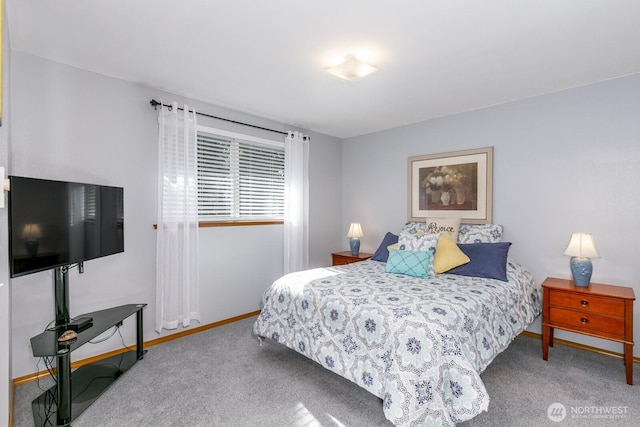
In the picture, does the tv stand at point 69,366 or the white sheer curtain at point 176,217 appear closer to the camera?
the tv stand at point 69,366

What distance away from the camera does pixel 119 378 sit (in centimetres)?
231

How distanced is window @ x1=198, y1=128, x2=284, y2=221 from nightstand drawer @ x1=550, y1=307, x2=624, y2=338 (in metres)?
2.98

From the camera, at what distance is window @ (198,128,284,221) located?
3371 mm

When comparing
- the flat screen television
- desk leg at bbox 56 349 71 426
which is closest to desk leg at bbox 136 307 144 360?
the flat screen television

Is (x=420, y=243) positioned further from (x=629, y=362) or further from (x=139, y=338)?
(x=139, y=338)

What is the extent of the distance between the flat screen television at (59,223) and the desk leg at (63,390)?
1.75 ft

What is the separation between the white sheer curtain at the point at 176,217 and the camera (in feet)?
9.54

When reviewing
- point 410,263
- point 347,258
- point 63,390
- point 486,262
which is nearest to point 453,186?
point 486,262

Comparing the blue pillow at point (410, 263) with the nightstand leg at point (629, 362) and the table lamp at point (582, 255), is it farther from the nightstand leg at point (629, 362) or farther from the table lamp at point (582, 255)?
the nightstand leg at point (629, 362)

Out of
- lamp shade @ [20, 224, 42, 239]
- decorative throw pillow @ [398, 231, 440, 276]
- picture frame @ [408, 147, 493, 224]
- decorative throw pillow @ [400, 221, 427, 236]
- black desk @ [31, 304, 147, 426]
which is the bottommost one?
black desk @ [31, 304, 147, 426]

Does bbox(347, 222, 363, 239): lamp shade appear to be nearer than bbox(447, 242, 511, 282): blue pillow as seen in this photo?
No

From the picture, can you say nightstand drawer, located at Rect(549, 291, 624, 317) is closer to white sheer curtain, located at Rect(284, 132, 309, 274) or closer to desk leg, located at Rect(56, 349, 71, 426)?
white sheer curtain, located at Rect(284, 132, 309, 274)

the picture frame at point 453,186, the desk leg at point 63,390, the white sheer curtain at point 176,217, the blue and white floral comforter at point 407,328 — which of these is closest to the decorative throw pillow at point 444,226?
Result: the picture frame at point 453,186

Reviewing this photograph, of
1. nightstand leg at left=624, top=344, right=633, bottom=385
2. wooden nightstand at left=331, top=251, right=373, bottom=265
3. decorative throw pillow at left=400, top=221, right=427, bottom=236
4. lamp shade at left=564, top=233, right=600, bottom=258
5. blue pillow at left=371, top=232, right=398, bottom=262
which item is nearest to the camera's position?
nightstand leg at left=624, top=344, right=633, bottom=385
